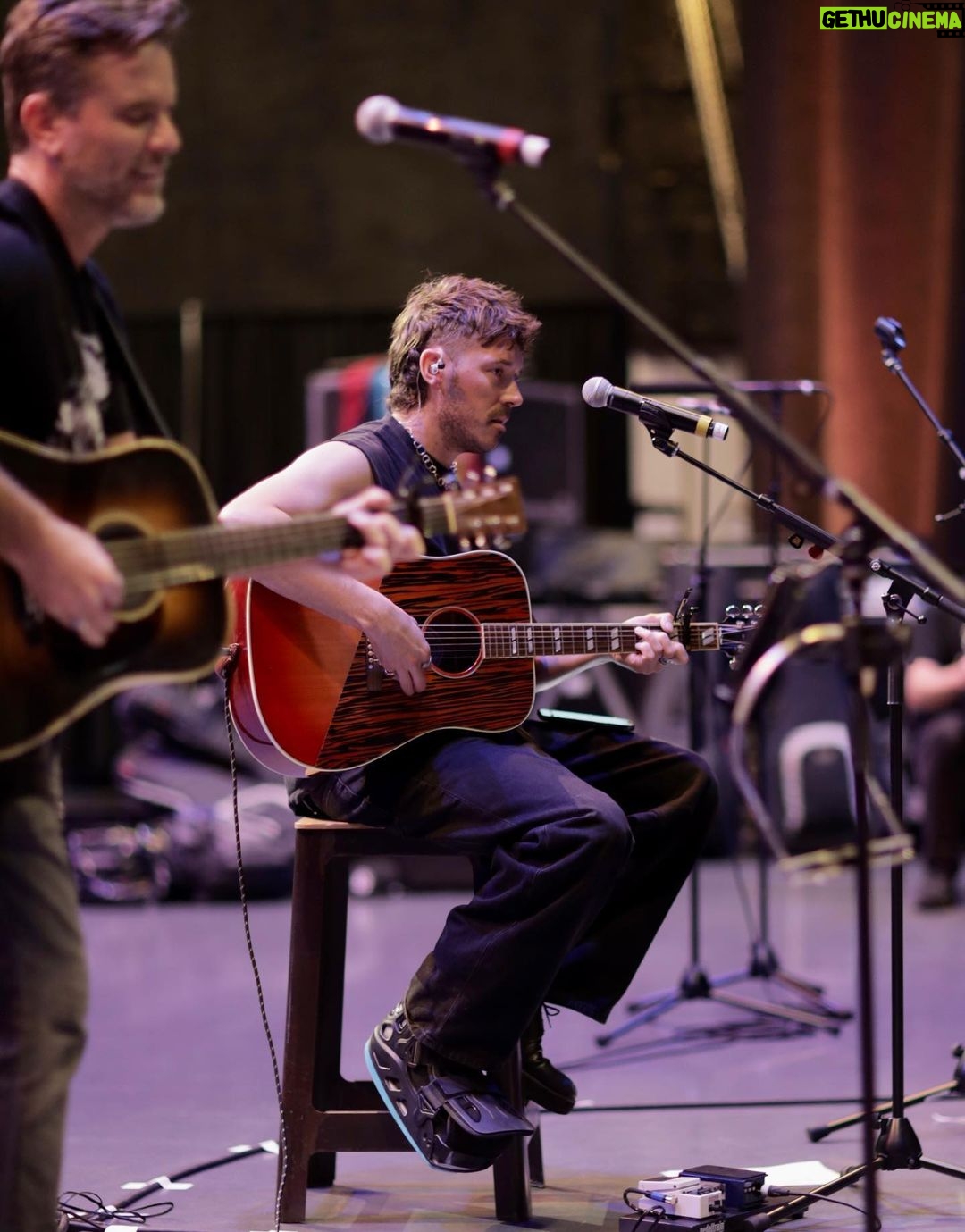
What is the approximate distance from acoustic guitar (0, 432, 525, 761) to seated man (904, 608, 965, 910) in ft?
17.0

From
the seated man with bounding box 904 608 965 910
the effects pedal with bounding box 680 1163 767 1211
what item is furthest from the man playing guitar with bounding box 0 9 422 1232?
the seated man with bounding box 904 608 965 910

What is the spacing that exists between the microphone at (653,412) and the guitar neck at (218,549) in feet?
3.08

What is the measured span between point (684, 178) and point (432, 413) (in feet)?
32.3

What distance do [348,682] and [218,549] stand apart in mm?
942

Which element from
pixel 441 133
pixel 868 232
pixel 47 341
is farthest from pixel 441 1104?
pixel 868 232

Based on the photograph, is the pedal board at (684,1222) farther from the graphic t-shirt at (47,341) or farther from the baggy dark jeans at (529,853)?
the graphic t-shirt at (47,341)

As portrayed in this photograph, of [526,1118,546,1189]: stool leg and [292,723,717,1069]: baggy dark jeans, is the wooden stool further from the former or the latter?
[526,1118,546,1189]: stool leg

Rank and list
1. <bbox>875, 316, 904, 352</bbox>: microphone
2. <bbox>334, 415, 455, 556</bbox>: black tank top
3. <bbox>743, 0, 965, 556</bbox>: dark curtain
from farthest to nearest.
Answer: <bbox>743, 0, 965, 556</bbox>: dark curtain → <bbox>875, 316, 904, 352</bbox>: microphone → <bbox>334, 415, 455, 556</bbox>: black tank top

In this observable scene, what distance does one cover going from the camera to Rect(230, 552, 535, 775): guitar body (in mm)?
3152

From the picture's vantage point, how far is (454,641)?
324 centimetres

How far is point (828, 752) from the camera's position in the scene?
753cm

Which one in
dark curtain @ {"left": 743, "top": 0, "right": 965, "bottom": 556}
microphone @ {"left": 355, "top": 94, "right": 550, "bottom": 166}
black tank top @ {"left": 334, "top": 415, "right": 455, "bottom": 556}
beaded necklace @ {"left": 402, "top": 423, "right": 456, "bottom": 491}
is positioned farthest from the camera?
dark curtain @ {"left": 743, "top": 0, "right": 965, "bottom": 556}

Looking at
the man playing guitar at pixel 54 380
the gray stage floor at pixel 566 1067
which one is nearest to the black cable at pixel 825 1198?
the gray stage floor at pixel 566 1067

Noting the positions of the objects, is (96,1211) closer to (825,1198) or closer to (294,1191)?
(294,1191)
